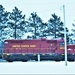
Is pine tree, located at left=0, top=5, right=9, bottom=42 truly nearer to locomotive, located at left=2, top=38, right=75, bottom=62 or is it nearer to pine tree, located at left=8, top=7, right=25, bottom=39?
pine tree, located at left=8, top=7, right=25, bottom=39

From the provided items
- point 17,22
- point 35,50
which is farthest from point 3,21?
point 35,50

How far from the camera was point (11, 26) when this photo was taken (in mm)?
45875

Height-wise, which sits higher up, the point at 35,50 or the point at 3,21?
the point at 3,21

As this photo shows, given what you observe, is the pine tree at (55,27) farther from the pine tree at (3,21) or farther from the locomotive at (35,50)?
the locomotive at (35,50)

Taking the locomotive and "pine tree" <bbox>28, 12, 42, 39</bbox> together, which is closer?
the locomotive

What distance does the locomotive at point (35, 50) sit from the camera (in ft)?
102

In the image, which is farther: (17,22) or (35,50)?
(17,22)

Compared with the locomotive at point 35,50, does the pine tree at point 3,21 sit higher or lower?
higher

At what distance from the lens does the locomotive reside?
31.1 metres

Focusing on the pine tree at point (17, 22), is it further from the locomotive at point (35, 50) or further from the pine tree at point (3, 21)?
the locomotive at point (35, 50)

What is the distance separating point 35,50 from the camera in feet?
105

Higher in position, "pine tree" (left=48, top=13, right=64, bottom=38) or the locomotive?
"pine tree" (left=48, top=13, right=64, bottom=38)

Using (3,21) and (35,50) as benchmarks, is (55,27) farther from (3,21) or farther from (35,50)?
(35,50)

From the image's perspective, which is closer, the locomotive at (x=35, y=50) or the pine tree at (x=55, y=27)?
the locomotive at (x=35, y=50)
